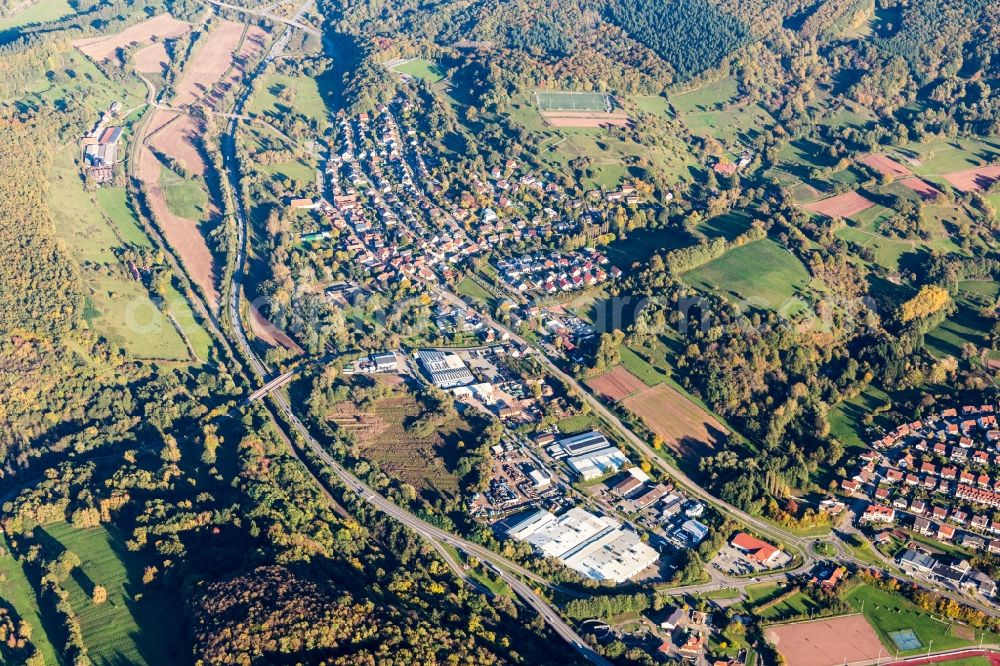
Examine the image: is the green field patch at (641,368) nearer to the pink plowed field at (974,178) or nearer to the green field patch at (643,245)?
the green field patch at (643,245)

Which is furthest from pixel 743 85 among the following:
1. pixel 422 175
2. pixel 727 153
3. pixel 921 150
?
pixel 422 175

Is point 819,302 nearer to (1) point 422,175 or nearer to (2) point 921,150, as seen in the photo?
(2) point 921,150

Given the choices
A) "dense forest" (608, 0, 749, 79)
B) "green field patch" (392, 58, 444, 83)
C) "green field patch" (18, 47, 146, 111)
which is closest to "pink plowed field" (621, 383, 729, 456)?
"dense forest" (608, 0, 749, 79)

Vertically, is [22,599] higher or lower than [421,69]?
lower

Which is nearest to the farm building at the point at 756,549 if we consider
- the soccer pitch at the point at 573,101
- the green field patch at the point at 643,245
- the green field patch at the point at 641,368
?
the green field patch at the point at 641,368

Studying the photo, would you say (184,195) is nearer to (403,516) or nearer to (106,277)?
(106,277)

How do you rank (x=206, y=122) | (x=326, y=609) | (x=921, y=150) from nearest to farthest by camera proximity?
(x=326, y=609) < (x=921, y=150) < (x=206, y=122)

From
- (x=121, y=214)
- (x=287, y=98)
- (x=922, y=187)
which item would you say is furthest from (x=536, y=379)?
(x=287, y=98)
